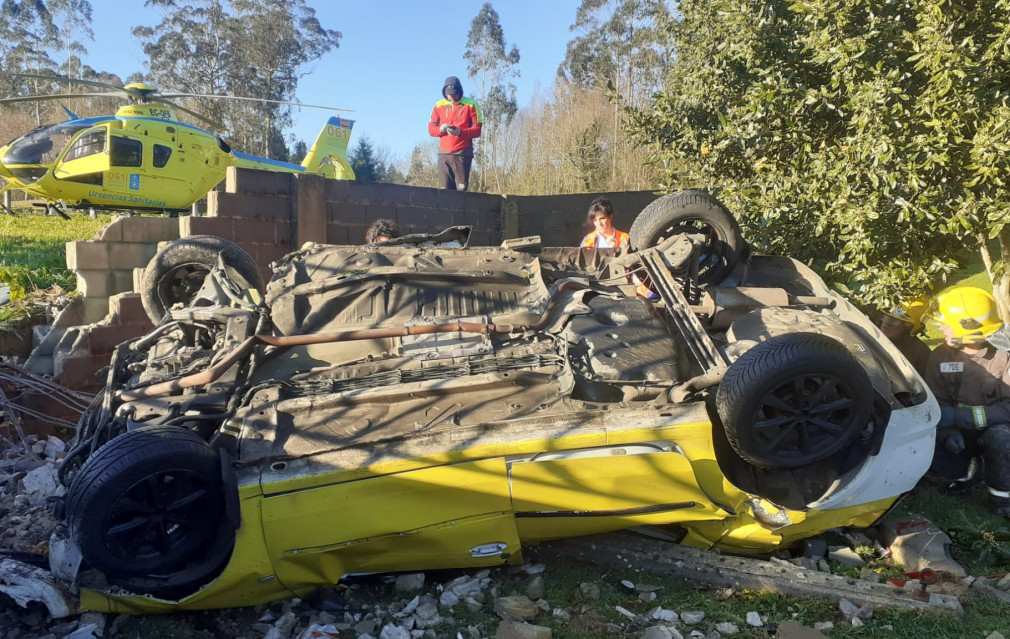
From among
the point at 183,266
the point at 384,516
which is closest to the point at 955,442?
the point at 384,516

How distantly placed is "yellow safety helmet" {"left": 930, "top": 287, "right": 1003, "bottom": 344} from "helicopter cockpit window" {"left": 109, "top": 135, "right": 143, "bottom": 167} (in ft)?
34.6

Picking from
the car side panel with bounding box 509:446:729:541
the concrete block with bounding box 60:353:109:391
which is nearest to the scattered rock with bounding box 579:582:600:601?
the car side panel with bounding box 509:446:729:541

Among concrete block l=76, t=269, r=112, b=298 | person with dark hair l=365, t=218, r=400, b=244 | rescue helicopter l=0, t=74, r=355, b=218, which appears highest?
rescue helicopter l=0, t=74, r=355, b=218

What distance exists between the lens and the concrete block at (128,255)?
22.6 feet

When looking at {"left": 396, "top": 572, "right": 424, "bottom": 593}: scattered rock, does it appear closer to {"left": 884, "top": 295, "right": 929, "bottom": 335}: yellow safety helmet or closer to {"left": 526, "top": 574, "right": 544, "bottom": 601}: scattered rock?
{"left": 526, "top": 574, "right": 544, "bottom": 601}: scattered rock

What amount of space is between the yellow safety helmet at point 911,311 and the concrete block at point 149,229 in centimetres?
685

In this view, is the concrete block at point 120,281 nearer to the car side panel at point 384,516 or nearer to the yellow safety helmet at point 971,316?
the car side panel at point 384,516

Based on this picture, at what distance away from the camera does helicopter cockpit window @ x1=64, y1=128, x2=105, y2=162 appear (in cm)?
1008

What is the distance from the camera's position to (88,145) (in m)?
10.1

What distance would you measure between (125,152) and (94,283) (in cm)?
417

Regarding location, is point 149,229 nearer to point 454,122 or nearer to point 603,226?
point 454,122

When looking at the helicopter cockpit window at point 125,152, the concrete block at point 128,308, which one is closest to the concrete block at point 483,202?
the concrete block at point 128,308

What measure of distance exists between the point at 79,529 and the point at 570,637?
7.15ft

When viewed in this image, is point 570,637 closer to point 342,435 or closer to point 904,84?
point 342,435
